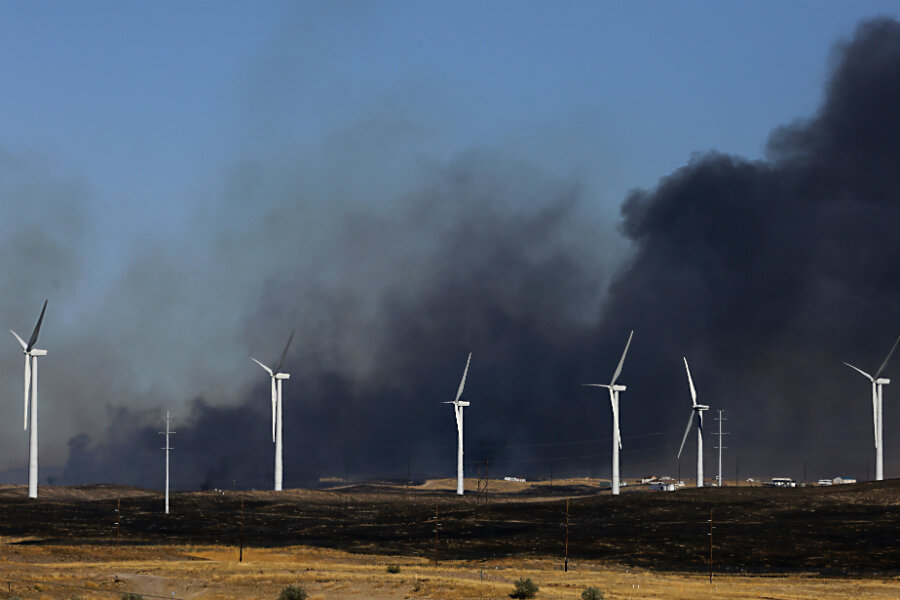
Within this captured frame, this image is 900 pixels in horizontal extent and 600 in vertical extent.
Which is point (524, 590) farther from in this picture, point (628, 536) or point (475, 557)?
point (628, 536)

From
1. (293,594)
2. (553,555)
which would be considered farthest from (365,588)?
(553,555)

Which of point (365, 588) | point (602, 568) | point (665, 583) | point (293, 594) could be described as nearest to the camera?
point (293, 594)

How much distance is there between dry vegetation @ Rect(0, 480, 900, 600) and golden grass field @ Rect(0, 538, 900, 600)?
7.8 inches

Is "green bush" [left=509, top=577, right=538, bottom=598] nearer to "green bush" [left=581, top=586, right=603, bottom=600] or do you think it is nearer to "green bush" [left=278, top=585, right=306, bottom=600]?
"green bush" [left=581, top=586, right=603, bottom=600]

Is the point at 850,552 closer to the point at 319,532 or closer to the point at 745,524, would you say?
the point at 745,524

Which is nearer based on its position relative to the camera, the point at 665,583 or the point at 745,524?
the point at 665,583

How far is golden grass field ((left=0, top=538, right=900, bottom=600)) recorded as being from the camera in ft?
329

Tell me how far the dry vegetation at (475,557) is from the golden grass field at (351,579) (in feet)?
0.65

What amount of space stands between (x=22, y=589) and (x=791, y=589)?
212 feet

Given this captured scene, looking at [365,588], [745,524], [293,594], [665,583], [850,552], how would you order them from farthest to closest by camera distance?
[745,524] < [850,552] < [665,583] < [365,588] < [293,594]

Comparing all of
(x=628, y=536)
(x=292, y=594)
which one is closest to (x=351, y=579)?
(x=292, y=594)

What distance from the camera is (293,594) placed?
9412cm

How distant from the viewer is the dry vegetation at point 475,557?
104938 millimetres

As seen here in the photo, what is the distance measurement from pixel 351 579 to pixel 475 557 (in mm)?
43047
